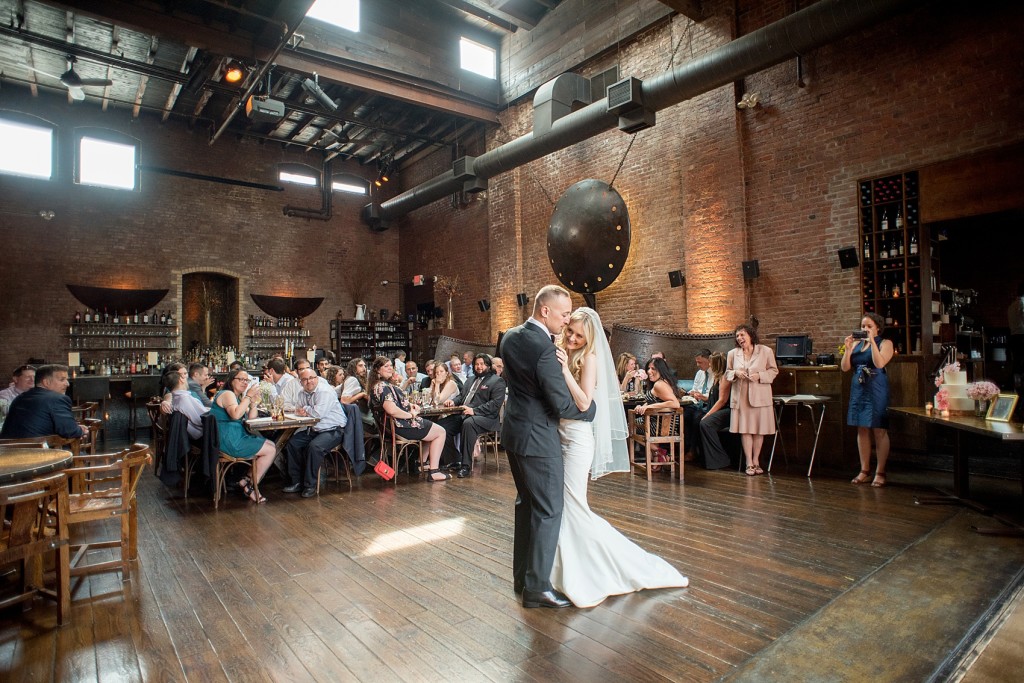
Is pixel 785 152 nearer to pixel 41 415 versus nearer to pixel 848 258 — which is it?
pixel 848 258

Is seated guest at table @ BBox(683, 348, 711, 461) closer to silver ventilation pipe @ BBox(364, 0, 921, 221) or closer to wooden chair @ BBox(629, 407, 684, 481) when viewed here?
wooden chair @ BBox(629, 407, 684, 481)

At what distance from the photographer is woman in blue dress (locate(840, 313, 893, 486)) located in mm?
5125

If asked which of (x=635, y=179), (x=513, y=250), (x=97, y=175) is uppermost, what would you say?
(x=97, y=175)

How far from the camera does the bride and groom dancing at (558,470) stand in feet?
9.31

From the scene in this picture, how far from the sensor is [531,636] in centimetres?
256

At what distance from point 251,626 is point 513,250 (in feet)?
31.7

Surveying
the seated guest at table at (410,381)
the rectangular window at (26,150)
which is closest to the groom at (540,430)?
the seated guest at table at (410,381)

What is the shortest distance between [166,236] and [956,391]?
1399 centimetres

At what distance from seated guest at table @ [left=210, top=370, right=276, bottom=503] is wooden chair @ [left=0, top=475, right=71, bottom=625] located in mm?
1934

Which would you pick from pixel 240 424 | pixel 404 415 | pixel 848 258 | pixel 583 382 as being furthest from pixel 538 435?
pixel 848 258

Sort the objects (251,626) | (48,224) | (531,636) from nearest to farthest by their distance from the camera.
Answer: (531,636), (251,626), (48,224)

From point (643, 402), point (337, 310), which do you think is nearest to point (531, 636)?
point (643, 402)

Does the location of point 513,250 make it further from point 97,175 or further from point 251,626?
point 251,626

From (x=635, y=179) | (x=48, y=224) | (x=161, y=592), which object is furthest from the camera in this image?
(x=48, y=224)
